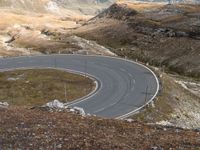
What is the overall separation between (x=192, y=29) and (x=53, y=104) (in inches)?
3928

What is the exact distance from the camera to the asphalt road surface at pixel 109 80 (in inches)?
2406

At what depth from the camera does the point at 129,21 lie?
162 metres

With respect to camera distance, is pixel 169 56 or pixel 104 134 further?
pixel 169 56

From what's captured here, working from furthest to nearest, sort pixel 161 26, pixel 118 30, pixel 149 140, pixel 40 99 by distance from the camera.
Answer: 1. pixel 118 30
2. pixel 161 26
3. pixel 40 99
4. pixel 149 140

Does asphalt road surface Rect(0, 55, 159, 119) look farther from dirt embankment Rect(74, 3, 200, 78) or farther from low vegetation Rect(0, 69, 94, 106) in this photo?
dirt embankment Rect(74, 3, 200, 78)

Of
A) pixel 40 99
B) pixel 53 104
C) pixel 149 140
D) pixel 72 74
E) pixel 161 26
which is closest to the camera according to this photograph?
pixel 149 140

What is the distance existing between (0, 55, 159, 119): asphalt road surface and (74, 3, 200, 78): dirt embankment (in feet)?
64.3

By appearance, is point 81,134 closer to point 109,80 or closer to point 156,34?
point 109,80

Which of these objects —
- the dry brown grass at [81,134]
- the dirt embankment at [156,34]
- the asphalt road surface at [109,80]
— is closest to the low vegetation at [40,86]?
the asphalt road surface at [109,80]

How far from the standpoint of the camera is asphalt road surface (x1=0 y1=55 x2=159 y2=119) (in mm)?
61125

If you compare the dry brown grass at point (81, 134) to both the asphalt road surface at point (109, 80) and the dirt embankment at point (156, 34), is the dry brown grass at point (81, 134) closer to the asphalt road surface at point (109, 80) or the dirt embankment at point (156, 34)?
the asphalt road surface at point (109, 80)

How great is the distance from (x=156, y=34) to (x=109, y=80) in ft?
203

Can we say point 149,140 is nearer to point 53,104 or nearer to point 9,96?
point 53,104

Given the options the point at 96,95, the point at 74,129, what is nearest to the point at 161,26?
the point at 96,95
